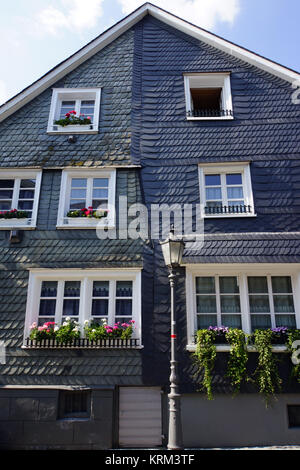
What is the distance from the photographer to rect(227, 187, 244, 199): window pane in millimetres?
10727

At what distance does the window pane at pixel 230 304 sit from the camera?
31.9ft

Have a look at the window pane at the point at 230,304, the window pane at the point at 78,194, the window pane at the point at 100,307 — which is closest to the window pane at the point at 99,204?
the window pane at the point at 78,194

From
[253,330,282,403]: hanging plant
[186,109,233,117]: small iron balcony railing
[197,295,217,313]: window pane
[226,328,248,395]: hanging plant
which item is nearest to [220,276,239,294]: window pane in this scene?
[197,295,217,313]: window pane

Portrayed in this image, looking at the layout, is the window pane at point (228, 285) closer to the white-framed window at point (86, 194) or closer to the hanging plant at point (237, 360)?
the hanging plant at point (237, 360)

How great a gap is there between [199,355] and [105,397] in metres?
2.55

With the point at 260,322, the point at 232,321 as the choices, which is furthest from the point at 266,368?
the point at 232,321

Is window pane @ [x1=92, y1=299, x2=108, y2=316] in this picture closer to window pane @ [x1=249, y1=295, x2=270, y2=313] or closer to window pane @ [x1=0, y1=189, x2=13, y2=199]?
window pane @ [x1=249, y1=295, x2=270, y2=313]

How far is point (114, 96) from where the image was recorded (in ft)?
39.5

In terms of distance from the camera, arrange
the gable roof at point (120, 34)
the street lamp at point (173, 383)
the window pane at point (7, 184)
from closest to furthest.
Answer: the street lamp at point (173, 383) → the window pane at point (7, 184) → the gable roof at point (120, 34)

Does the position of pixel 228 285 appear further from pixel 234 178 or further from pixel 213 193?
pixel 234 178

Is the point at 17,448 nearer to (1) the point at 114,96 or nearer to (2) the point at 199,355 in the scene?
(2) the point at 199,355

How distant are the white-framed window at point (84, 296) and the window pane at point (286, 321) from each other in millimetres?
3744

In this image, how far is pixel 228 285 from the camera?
10.0 meters

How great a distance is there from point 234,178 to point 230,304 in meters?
3.84
